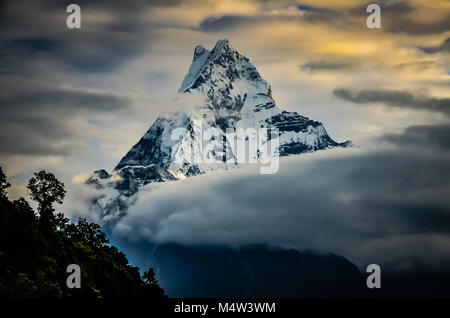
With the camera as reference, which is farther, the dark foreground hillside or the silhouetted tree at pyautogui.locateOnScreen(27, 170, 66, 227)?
the silhouetted tree at pyautogui.locateOnScreen(27, 170, 66, 227)

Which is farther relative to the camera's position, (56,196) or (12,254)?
(56,196)

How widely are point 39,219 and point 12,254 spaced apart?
77.3 ft

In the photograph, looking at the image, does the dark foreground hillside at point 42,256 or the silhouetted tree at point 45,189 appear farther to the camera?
the silhouetted tree at point 45,189

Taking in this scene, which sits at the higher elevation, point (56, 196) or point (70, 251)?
point (56, 196)
